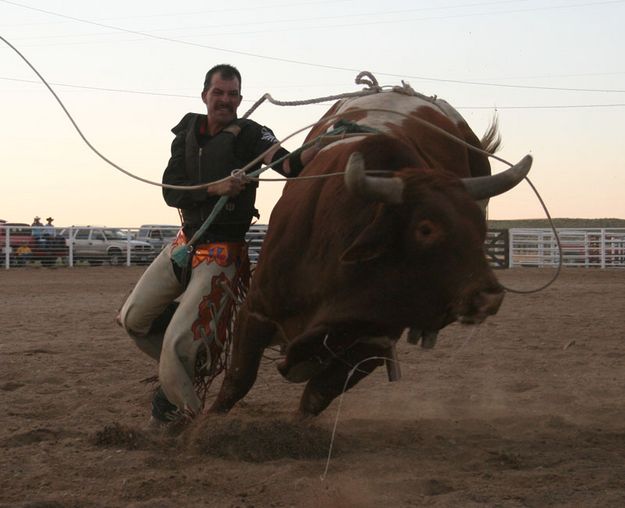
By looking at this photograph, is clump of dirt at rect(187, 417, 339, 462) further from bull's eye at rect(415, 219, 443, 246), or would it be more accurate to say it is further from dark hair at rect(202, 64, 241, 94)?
dark hair at rect(202, 64, 241, 94)

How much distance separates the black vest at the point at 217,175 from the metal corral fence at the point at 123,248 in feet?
55.9

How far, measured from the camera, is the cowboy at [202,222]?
470cm

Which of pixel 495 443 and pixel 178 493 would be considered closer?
pixel 178 493

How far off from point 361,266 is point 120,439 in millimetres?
1458

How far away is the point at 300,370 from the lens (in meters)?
4.32

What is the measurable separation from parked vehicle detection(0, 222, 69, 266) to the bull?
61.6ft

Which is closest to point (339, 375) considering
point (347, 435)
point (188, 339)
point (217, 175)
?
point (347, 435)

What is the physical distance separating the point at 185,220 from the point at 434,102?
209cm

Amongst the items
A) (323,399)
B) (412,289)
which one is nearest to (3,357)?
(323,399)

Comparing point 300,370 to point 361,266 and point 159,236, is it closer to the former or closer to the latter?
point 361,266

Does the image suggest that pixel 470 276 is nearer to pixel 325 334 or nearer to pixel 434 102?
pixel 325 334

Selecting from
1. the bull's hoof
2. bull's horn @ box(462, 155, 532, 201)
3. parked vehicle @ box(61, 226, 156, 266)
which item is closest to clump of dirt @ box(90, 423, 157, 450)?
the bull's hoof

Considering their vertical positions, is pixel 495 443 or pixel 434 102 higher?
pixel 434 102

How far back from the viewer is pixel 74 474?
12.1 ft
